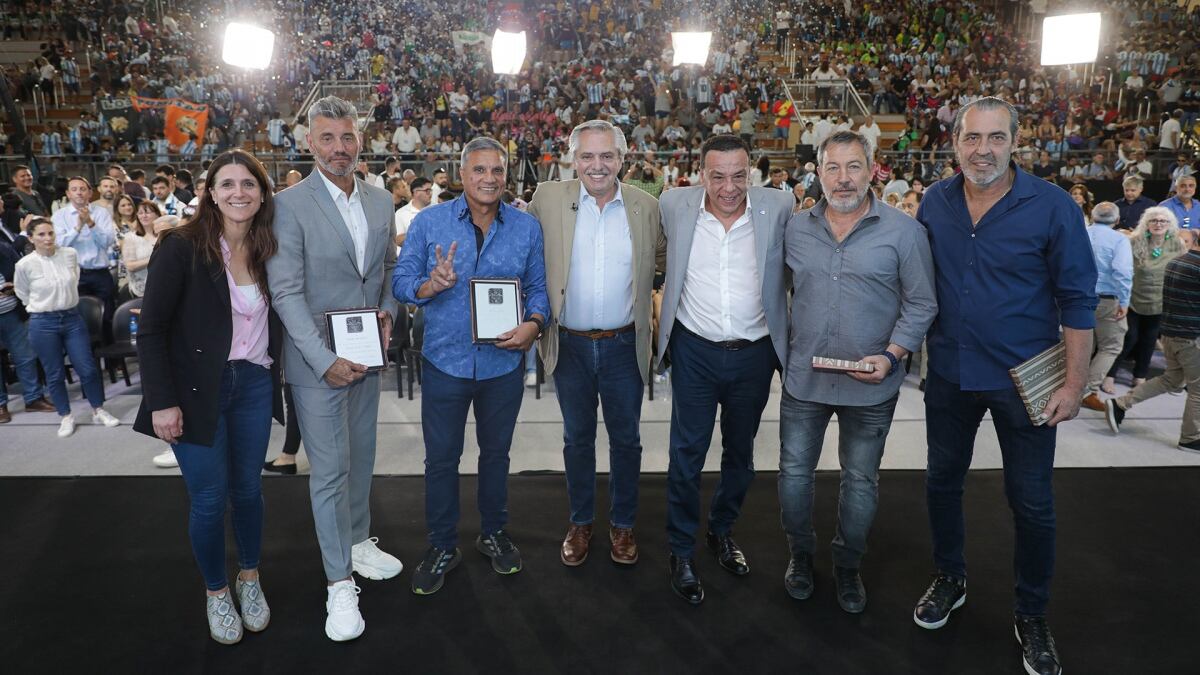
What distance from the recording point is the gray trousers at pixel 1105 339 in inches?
221

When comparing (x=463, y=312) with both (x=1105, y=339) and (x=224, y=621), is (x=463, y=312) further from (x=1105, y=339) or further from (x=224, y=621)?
(x=1105, y=339)

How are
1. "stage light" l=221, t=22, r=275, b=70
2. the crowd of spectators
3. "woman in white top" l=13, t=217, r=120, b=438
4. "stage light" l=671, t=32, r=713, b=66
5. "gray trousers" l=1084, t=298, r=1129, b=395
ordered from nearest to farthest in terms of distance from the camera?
"woman in white top" l=13, t=217, r=120, b=438
"gray trousers" l=1084, t=298, r=1129, b=395
"stage light" l=221, t=22, r=275, b=70
"stage light" l=671, t=32, r=713, b=66
the crowd of spectators

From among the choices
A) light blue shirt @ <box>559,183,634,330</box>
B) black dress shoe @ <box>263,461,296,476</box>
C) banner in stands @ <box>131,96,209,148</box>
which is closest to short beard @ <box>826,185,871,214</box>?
light blue shirt @ <box>559,183,634,330</box>

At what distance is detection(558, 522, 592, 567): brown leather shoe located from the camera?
3338 mm

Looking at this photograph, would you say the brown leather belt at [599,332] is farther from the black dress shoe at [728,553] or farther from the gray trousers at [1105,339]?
the gray trousers at [1105,339]

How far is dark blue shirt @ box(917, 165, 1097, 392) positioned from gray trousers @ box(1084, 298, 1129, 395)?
3.51m

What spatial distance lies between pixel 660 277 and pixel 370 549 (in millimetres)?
3022

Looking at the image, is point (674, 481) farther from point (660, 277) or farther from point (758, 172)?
point (758, 172)

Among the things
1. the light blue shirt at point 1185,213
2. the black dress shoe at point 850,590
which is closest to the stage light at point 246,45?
the black dress shoe at point 850,590

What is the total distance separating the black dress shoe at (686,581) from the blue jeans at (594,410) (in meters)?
0.31

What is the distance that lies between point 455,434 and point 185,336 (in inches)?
41.0

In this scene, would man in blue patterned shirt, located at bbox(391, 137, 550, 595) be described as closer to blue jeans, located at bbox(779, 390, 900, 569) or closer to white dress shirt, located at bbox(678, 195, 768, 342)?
white dress shirt, located at bbox(678, 195, 768, 342)

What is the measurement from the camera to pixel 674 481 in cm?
318

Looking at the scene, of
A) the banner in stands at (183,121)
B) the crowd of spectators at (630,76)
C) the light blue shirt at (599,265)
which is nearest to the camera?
the light blue shirt at (599,265)
